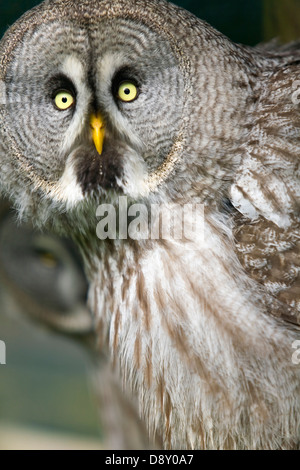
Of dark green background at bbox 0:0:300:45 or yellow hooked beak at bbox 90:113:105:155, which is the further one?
dark green background at bbox 0:0:300:45

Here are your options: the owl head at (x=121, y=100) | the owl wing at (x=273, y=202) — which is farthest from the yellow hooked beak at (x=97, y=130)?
the owl wing at (x=273, y=202)

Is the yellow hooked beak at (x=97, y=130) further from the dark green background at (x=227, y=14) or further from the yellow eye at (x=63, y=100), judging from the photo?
the dark green background at (x=227, y=14)

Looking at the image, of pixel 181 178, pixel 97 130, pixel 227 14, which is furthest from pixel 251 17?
pixel 97 130

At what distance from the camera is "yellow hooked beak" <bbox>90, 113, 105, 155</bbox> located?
1419mm

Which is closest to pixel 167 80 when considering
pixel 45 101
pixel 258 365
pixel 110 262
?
pixel 45 101

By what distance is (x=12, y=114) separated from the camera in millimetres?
1554

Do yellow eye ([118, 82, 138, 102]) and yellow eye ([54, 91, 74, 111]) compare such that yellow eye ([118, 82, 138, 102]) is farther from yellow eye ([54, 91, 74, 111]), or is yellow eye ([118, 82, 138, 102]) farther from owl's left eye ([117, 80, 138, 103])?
yellow eye ([54, 91, 74, 111])

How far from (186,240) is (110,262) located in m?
0.26

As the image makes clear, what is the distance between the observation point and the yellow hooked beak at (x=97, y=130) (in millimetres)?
1419

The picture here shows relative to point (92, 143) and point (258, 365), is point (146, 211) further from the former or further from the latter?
point (258, 365)

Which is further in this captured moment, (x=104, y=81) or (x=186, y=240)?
(x=186, y=240)

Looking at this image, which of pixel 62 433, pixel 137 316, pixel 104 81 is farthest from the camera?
pixel 62 433

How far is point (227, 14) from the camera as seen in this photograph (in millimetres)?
1980

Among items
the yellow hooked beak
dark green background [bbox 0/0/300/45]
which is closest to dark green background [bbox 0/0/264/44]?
dark green background [bbox 0/0/300/45]
